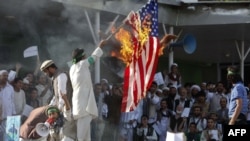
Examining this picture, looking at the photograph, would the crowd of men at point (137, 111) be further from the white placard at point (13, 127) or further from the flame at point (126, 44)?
the flame at point (126, 44)

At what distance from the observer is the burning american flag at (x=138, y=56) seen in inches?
421

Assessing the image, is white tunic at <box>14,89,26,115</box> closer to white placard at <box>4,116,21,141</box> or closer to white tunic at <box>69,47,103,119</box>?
white placard at <box>4,116,21,141</box>

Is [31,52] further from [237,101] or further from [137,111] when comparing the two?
[237,101]

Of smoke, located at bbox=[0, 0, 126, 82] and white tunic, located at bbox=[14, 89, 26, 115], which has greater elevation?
smoke, located at bbox=[0, 0, 126, 82]

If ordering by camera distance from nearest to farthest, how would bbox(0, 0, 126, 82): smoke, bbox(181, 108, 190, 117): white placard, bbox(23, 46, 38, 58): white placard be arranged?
bbox(23, 46, 38, 58): white placard
bbox(181, 108, 190, 117): white placard
bbox(0, 0, 126, 82): smoke

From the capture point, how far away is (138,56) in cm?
1076

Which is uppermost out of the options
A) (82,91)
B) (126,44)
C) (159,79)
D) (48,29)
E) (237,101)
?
(48,29)

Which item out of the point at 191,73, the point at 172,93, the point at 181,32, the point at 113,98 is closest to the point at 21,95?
the point at 113,98

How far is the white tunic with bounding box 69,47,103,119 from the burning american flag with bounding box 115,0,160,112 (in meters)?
0.68

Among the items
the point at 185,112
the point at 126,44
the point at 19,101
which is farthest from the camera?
the point at 185,112

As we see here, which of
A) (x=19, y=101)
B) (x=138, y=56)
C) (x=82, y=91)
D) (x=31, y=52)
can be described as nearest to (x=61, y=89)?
(x=82, y=91)

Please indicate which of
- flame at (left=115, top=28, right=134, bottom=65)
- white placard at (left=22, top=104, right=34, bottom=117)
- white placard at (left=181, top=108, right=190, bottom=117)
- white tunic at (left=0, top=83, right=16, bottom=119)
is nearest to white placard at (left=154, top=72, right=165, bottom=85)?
white placard at (left=181, top=108, right=190, bottom=117)

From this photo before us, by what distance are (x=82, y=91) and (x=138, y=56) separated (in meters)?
1.15

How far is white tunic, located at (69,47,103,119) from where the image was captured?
10117 mm
